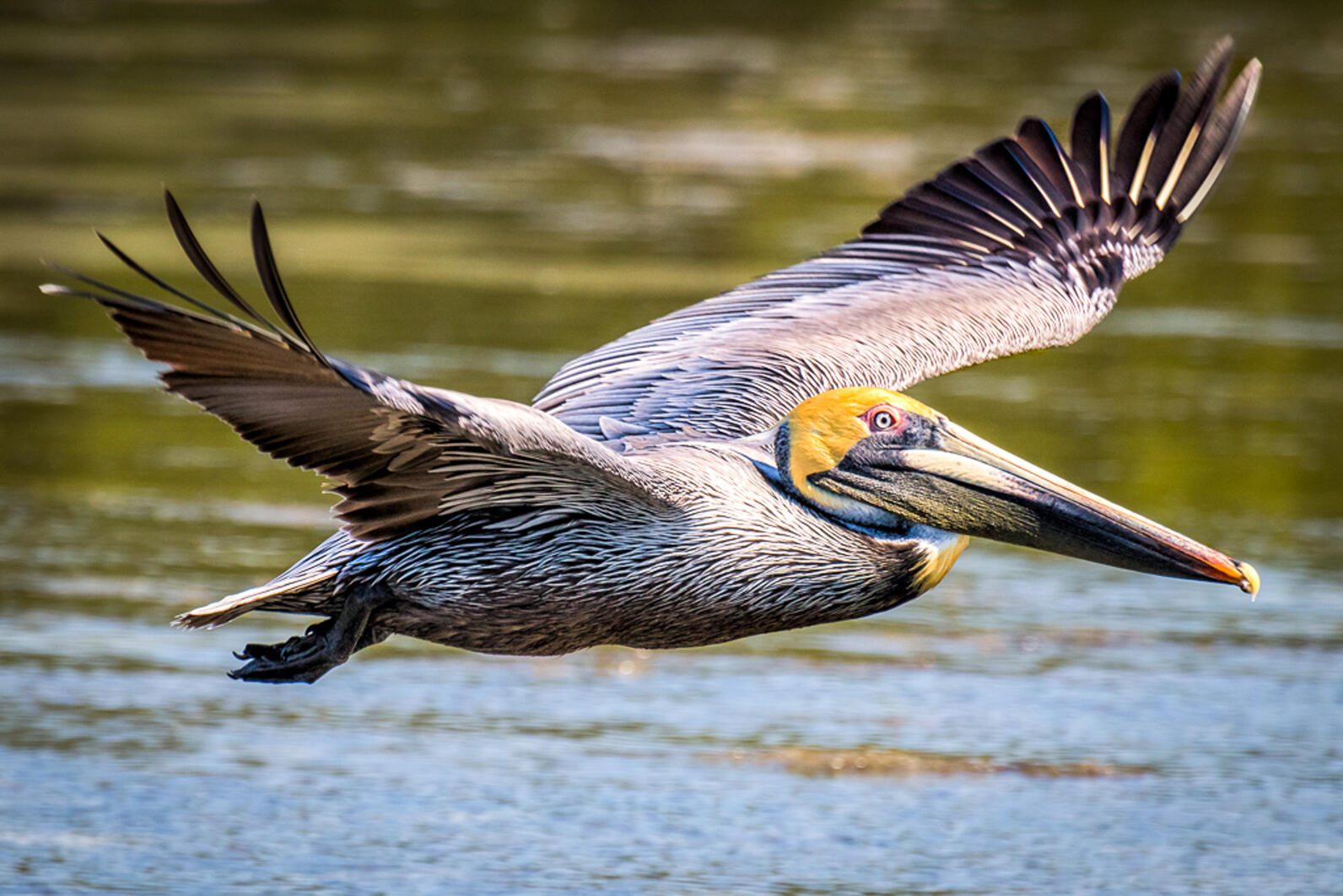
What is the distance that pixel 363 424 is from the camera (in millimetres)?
4539

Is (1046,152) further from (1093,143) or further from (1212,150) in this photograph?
(1212,150)

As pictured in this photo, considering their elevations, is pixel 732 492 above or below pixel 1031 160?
below

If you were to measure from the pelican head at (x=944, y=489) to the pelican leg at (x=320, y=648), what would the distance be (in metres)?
0.94

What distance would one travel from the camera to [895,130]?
18.6 metres

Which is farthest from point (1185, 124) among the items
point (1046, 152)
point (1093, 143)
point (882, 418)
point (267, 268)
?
point (267, 268)

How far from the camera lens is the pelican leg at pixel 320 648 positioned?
5.14 m

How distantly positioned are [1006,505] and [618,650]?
3339 mm

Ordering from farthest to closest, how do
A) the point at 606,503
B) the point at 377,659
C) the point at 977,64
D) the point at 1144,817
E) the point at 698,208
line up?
the point at 977,64 → the point at 698,208 → the point at 377,659 → the point at 1144,817 → the point at 606,503

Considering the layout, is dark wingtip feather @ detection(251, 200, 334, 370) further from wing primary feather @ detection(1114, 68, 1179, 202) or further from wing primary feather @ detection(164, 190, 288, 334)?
wing primary feather @ detection(1114, 68, 1179, 202)

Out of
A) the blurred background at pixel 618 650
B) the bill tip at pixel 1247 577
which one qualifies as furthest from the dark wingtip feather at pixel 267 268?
the blurred background at pixel 618 650

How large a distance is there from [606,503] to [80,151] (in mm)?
12784

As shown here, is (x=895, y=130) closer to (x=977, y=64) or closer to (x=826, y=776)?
(x=977, y=64)

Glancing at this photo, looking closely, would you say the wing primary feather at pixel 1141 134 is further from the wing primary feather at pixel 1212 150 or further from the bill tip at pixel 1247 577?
the bill tip at pixel 1247 577

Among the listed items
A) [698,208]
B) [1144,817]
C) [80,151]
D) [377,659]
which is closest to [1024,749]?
[1144,817]
